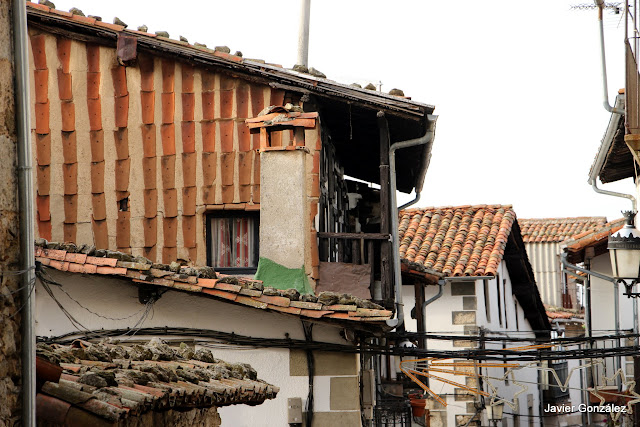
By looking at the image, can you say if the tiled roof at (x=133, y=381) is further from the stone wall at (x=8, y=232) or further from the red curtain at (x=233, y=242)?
the red curtain at (x=233, y=242)

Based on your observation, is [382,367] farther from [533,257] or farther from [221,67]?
[533,257]

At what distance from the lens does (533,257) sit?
34.9m

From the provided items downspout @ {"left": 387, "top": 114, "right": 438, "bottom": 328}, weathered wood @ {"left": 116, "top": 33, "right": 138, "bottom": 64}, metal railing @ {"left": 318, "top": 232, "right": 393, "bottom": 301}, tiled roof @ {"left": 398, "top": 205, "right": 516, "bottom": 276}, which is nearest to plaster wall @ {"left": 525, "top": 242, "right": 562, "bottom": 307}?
tiled roof @ {"left": 398, "top": 205, "right": 516, "bottom": 276}

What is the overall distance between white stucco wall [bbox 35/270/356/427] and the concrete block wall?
2256mm

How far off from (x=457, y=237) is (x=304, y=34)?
5.56 metres

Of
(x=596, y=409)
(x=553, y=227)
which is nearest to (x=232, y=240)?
(x=596, y=409)

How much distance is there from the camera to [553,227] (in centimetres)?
3503

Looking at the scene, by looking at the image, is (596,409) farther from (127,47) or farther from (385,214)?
(127,47)

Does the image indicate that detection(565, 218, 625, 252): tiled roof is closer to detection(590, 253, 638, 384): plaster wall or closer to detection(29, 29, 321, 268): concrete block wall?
detection(590, 253, 638, 384): plaster wall

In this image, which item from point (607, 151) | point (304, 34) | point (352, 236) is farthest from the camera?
point (304, 34)

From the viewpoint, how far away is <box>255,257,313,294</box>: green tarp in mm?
11336

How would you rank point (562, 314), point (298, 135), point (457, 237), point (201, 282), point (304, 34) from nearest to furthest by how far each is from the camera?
1. point (201, 282)
2. point (298, 135)
3. point (304, 34)
4. point (457, 237)
5. point (562, 314)

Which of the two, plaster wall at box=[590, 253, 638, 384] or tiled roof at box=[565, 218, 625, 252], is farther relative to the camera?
plaster wall at box=[590, 253, 638, 384]

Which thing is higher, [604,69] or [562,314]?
[604,69]
